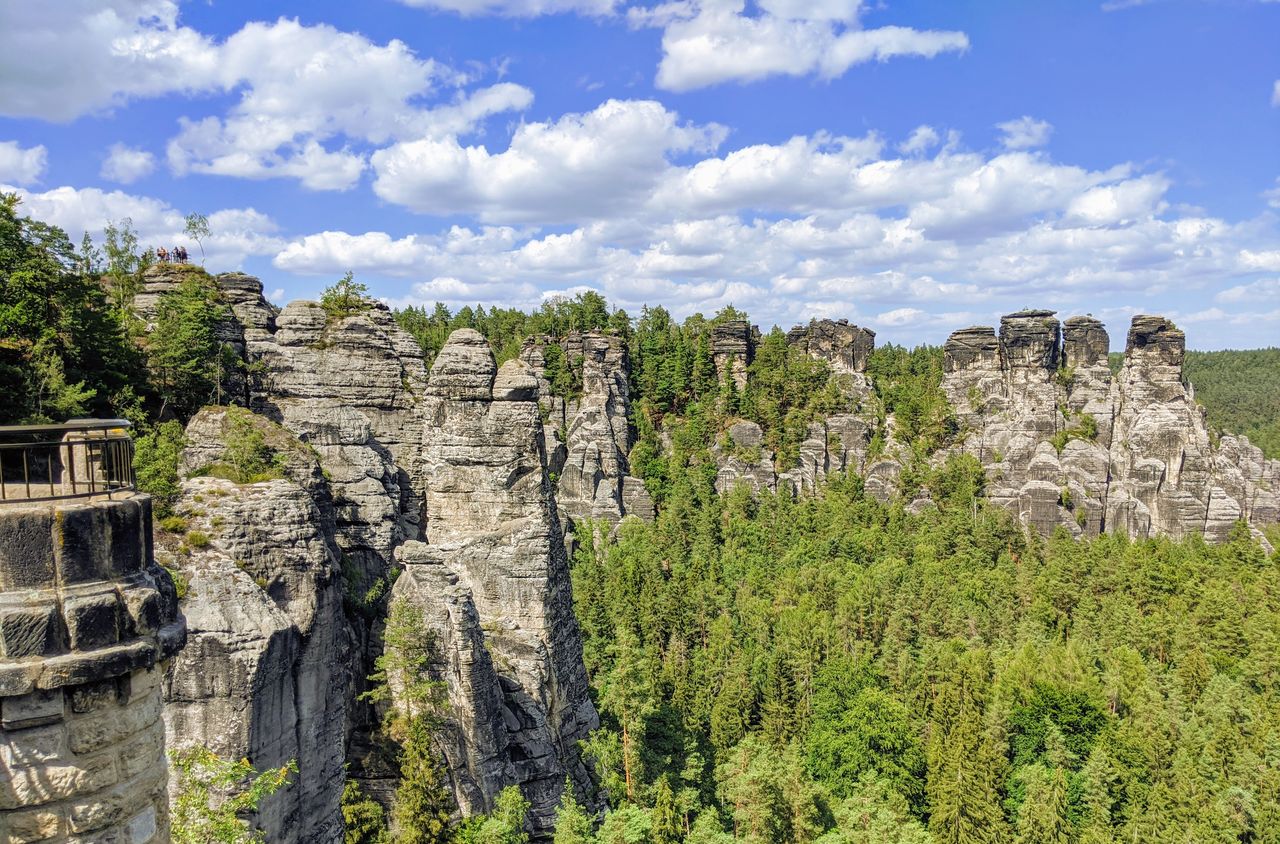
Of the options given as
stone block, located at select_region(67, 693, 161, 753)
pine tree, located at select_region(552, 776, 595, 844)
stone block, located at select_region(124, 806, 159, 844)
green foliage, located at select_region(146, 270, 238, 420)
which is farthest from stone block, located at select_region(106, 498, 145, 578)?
green foliage, located at select_region(146, 270, 238, 420)

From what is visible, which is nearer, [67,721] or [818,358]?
[67,721]

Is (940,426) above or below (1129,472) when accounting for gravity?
above

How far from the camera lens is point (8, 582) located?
5.79 metres

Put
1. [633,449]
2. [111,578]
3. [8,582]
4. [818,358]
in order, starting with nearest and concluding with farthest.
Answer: [8,582] → [111,578] → [633,449] → [818,358]

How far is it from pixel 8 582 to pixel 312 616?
1238 cm

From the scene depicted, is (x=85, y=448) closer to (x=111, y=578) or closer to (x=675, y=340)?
(x=111, y=578)

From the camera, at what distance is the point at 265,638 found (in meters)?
15.8

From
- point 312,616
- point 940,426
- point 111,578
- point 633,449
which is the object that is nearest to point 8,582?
point 111,578

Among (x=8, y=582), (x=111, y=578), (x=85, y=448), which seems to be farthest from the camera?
(x=85, y=448)

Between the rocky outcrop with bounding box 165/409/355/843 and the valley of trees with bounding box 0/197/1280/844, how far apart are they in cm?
123

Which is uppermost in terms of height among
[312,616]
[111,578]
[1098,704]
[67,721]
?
[111,578]

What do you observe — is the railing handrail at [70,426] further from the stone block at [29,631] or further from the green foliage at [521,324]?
the green foliage at [521,324]

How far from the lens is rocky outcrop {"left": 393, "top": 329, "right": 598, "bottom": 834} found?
24.3 metres

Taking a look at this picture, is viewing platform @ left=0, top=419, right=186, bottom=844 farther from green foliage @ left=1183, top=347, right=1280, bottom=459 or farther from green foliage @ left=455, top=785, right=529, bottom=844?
green foliage @ left=1183, top=347, right=1280, bottom=459
